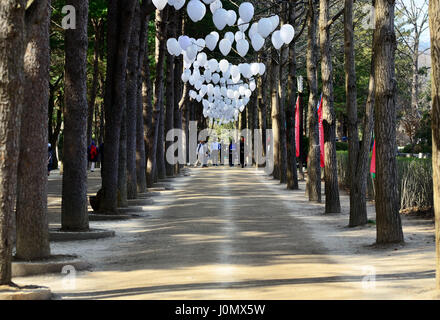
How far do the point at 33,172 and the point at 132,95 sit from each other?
1081 cm

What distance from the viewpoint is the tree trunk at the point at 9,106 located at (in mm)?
8656

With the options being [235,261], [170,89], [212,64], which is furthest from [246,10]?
[170,89]

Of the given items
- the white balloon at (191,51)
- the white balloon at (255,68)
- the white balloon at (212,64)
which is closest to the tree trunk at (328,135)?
the white balloon at (191,51)

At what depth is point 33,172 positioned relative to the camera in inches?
472

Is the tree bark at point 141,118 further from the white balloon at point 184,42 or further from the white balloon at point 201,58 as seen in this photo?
the white balloon at point 201,58

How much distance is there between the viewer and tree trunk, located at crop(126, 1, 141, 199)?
22031 millimetres

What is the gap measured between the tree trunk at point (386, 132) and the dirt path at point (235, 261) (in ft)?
2.06

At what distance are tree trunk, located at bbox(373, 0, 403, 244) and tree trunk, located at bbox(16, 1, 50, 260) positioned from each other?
5.83m

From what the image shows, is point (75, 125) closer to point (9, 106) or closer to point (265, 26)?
point (265, 26)

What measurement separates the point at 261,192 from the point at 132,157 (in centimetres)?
674

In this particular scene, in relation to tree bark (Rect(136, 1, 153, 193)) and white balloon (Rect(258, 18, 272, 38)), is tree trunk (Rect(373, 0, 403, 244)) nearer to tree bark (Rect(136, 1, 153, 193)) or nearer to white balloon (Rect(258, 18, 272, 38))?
white balloon (Rect(258, 18, 272, 38))

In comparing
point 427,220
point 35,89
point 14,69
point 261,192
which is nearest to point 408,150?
point 261,192

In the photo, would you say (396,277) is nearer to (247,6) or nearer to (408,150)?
(247,6)

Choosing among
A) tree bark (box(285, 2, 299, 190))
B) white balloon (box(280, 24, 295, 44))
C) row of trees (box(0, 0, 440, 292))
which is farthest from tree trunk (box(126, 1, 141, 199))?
tree bark (box(285, 2, 299, 190))
